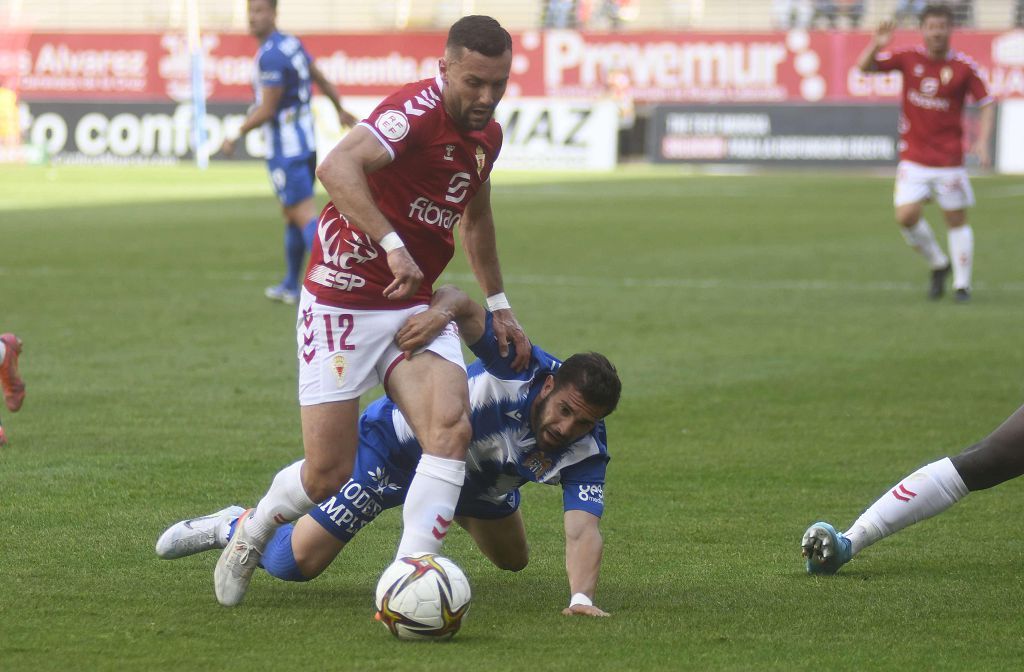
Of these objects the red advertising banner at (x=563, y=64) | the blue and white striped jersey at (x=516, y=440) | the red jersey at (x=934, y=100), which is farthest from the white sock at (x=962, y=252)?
the red advertising banner at (x=563, y=64)

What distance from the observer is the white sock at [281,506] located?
16.1 ft

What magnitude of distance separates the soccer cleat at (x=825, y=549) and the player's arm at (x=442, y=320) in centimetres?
Answer: 133

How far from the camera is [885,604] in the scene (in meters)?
4.96

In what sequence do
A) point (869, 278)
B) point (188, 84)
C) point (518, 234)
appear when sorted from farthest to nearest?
point (188, 84) → point (518, 234) → point (869, 278)

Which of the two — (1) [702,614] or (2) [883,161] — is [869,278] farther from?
(2) [883,161]

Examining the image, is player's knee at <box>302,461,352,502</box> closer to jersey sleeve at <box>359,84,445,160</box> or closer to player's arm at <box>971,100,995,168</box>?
jersey sleeve at <box>359,84,445,160</box>

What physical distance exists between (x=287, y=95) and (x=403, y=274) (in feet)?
29.8

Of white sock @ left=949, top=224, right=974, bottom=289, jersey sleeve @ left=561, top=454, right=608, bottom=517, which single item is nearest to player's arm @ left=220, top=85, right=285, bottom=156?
white sock @ left=949, top=224, right=974, bottom=289

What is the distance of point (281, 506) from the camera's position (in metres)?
4.96

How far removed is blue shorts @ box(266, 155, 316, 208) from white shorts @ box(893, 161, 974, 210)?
5219mm

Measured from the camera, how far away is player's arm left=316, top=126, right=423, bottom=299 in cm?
461

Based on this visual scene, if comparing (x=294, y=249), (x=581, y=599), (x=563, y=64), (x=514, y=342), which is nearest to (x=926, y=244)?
(x=294, y=249)

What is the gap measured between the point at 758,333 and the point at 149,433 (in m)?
5.37

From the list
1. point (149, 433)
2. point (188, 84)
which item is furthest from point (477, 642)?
point (188, 84)
